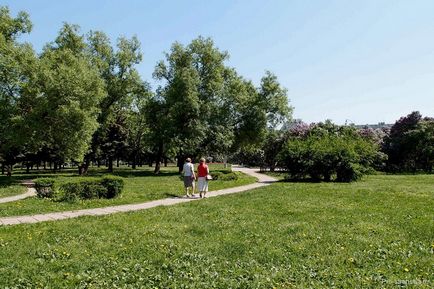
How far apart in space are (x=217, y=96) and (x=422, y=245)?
125 feet

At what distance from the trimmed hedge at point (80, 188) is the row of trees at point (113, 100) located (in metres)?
11.1

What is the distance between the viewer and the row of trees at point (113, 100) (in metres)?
28.9

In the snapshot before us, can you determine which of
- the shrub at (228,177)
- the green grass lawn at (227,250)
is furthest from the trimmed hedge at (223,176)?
the green grass lawn at (227,250)

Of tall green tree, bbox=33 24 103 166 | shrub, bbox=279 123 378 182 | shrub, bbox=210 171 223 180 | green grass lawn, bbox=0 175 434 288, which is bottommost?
green grass lawn, bbox=0 175 434 288

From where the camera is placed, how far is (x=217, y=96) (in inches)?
1828

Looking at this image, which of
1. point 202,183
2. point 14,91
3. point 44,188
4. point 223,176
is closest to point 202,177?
point 202,183

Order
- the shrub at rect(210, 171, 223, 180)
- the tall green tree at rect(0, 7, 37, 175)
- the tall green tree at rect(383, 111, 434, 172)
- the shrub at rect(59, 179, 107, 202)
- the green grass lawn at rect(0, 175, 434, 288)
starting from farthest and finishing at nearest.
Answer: the tall green tree at rect(383, 111, 434, 172) → the shrub at rect(210, 171, 223, 180) → the tall green tree at rect(0, 7, 37, 175) → the shrub at rect(59, 179, 107, 202) → the green grass lawn at rect(0, 175, 434, 288)

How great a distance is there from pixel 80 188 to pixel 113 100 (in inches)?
1158

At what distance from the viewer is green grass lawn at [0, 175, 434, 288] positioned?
282 inches

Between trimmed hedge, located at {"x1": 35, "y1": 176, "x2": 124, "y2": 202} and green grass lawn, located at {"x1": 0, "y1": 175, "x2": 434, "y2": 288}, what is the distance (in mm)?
4431

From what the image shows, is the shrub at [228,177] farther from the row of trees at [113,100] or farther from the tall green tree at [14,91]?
the tall green tree at [14,91]

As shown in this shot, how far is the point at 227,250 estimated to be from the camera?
9.12m

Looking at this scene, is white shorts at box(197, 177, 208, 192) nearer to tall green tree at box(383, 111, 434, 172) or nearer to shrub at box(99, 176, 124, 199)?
shrub at box(99, 176, 124, 199)

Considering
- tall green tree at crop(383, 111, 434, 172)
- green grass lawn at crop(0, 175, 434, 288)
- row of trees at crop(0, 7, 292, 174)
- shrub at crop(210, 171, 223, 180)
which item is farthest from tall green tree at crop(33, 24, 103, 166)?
tall green tree at crop(383, 111, 434, 172)
